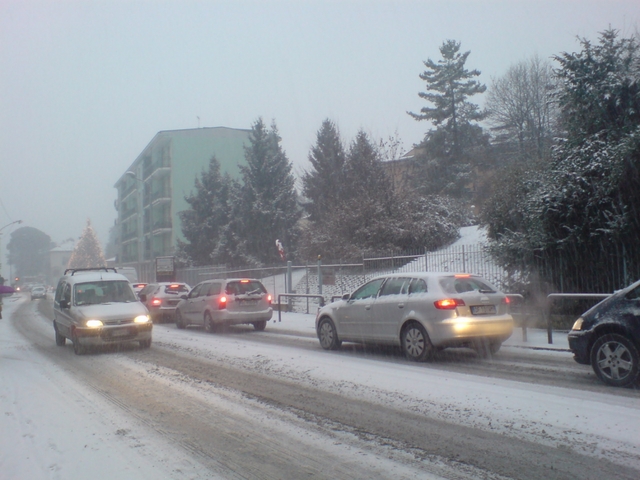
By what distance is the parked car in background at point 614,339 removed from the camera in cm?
726

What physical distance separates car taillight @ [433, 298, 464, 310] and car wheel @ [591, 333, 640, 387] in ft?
7.74

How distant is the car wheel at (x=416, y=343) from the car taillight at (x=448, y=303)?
52cm

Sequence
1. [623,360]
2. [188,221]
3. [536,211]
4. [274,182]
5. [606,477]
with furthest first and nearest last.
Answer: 1. [188,221]
2. [274,182]
3. [536,211]
4. [623,360]
5. [606,477]

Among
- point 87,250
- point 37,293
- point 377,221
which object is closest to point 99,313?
point 377,221

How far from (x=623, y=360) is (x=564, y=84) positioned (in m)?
11.1

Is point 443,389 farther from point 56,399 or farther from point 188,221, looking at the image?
point 188,221

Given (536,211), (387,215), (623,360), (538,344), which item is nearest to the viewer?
(623,360)

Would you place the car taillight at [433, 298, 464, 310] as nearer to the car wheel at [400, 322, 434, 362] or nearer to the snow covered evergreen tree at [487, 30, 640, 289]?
the car wheel at [400, 322, 434, 362]

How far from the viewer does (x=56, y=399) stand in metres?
7.74

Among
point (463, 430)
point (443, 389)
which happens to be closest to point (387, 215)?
point (443, 389)

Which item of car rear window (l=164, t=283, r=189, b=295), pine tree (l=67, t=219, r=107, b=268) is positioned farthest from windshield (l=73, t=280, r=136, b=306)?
pine tree (l=67, t=219, r=107, b=268)

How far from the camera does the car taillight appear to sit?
31.4ft

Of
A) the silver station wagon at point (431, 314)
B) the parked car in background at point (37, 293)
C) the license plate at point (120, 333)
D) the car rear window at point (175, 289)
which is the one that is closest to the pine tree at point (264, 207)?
the car rear window at point (175, 289)

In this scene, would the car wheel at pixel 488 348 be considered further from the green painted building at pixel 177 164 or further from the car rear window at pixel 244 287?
the green painted building at pixel 177 164
